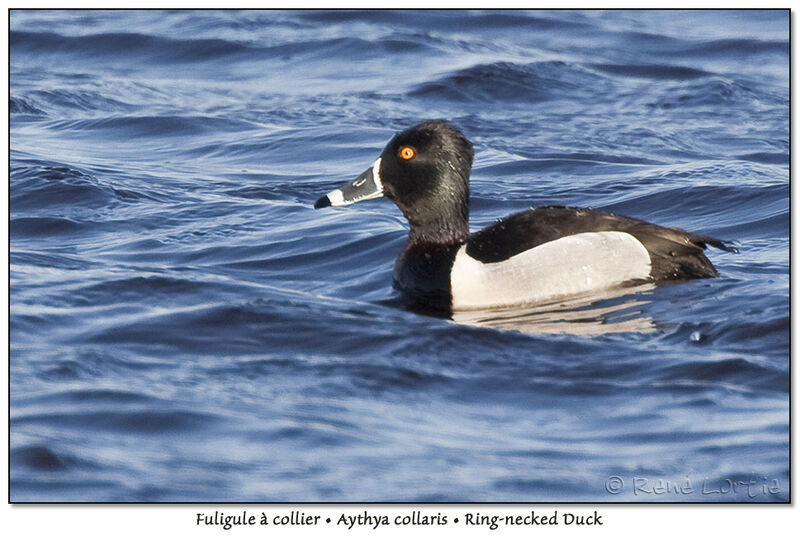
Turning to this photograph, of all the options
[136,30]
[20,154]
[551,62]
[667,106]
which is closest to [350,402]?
[20,154]

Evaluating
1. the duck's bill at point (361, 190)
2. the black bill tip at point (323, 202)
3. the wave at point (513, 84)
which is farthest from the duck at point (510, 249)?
the wave at point (513, 84)

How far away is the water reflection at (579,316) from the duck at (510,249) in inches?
3.8

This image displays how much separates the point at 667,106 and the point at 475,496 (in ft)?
35.5

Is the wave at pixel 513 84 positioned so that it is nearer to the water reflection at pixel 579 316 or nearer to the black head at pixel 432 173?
the black head at pixel 432 173

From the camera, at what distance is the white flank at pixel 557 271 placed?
32.7ft

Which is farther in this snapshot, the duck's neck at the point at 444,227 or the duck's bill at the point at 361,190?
the duck's bill at the point at 361,190

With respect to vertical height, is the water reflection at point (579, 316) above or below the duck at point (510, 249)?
below

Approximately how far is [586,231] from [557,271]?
1.19ft

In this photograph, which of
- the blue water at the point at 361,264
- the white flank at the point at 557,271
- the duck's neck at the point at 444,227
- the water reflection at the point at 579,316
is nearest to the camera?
the blue water at the point at 361,264

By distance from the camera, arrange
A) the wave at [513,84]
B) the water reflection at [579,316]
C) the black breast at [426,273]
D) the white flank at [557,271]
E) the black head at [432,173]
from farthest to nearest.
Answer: the wave at [513,84] → the black head at [432,173] → the black breast at [426,273] → the white flank at [557,271] → the water reflection at [579,316]

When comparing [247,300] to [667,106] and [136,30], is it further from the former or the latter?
[136,30]

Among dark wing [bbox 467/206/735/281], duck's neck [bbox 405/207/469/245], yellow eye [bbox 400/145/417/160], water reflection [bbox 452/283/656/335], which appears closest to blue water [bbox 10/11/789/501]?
water reflection [bbox 452/283/656/335]

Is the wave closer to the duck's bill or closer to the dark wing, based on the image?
the duck's bill

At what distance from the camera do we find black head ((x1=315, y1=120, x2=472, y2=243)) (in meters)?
10.6
